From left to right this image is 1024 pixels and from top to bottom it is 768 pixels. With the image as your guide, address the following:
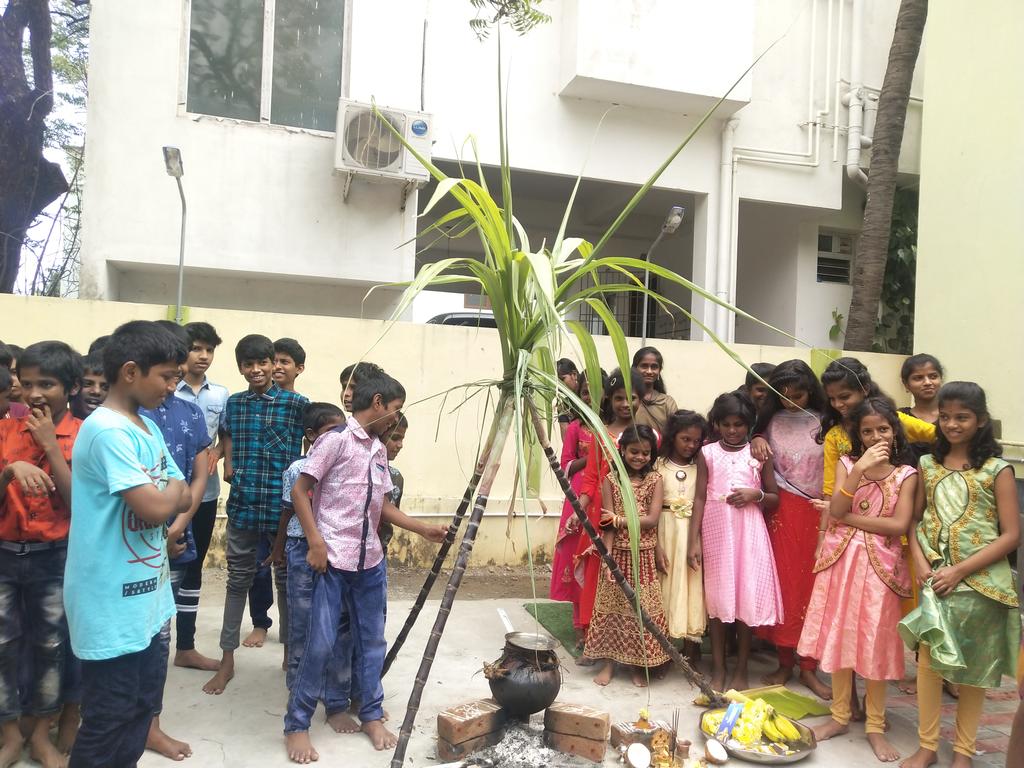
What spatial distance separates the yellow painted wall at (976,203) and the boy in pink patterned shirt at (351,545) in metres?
5.73

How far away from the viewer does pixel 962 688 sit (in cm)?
315

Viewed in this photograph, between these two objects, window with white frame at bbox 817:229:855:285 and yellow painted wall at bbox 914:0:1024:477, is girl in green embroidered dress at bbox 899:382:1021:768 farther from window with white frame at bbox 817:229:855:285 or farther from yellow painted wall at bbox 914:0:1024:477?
window with white frame at bbox 817:229:855:285

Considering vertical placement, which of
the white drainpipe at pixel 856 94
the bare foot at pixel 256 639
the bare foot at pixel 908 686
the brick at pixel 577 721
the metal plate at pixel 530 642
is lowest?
the bare foot at pixel 908 686

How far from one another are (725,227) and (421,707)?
6.75m

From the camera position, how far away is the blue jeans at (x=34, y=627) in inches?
108

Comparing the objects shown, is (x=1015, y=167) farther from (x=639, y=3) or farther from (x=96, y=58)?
(x=96, y=58)

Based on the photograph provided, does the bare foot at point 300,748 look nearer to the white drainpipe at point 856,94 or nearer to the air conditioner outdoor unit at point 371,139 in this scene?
the air conditioner outdoor unit at point 371,139

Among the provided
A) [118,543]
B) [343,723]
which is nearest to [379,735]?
[343,723]

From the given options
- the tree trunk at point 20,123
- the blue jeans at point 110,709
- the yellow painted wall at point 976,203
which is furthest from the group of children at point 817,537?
the tree trunk at point 20,123

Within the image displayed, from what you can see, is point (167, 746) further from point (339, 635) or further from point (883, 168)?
point (883, 168)

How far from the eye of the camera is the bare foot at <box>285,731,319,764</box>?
9.86 ft

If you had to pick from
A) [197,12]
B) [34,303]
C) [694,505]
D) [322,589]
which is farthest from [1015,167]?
[34,303]

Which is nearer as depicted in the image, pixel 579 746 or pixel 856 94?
pixel 579 746

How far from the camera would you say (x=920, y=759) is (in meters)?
3.13
